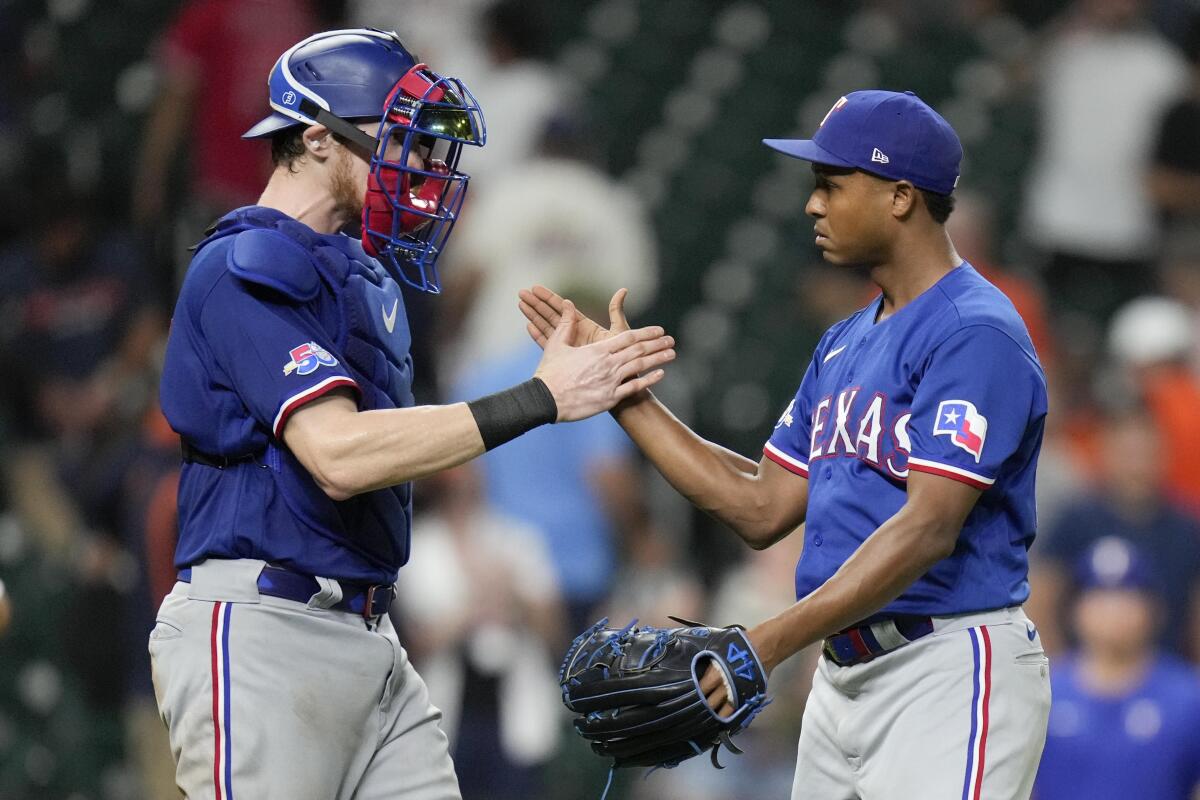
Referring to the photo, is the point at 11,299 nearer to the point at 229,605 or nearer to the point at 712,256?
the point at 712,256

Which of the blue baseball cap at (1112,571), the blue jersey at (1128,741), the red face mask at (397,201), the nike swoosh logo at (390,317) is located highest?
A: the red face mask at (397,201)

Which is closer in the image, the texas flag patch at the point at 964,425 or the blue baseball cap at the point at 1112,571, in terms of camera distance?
the texas flag patch at the point at 964,425

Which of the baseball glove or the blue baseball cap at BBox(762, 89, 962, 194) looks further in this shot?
the blue baseball cap at BBox(762, 89, 962, 194)

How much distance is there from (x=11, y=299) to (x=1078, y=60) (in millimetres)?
5175

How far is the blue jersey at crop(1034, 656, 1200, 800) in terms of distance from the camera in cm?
584

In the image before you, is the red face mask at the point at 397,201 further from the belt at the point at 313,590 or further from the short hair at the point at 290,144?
the belt at the point at 313,590

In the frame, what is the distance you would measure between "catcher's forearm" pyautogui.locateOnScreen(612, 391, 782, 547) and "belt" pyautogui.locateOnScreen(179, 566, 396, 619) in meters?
0.68

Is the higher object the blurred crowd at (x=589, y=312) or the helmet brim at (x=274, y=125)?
the helmet brim at (x=274, y=125)

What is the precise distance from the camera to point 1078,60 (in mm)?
8680

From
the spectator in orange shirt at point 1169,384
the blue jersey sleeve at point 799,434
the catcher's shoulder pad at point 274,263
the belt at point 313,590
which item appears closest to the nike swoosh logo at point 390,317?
the catcher's shoulder pad at point 274,263

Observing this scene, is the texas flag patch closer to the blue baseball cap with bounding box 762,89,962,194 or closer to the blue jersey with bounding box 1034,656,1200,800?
the blue baseball cap with bounding box 762,89,962,194

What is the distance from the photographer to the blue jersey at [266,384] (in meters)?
3.70

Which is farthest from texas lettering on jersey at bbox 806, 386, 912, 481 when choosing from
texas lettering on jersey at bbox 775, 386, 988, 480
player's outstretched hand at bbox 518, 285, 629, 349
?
player's outstretched hand at bbox 518, 285, 629, 349

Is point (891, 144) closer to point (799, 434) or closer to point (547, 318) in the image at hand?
point (799, 434)
